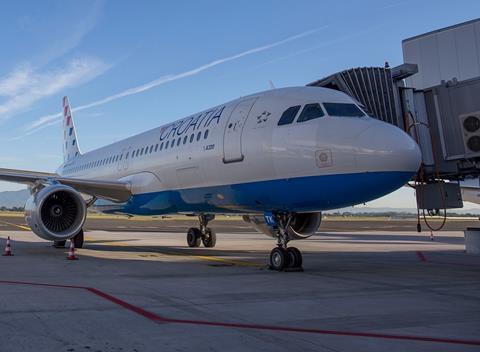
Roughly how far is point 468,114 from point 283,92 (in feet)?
13.1

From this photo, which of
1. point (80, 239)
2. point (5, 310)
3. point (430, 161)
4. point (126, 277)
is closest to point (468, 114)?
point (430, 161)

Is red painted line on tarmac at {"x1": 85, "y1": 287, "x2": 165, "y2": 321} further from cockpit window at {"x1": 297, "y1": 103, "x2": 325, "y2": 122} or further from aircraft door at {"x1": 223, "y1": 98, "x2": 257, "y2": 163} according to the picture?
cockpit window at {"x1": 297, "y1": 103, "x2": 325, "y2": 122}

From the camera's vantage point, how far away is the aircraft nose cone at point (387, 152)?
7945 mm

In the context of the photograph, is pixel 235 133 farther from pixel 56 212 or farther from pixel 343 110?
pixel 56 212

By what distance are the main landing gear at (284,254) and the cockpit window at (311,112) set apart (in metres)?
2.20

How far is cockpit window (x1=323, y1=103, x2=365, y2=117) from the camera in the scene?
8.98 m

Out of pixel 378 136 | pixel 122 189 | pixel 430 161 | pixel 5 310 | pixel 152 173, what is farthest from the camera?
pixel 122 189

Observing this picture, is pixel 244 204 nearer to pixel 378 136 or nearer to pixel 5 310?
pixel 378 136

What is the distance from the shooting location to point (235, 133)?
10.4m

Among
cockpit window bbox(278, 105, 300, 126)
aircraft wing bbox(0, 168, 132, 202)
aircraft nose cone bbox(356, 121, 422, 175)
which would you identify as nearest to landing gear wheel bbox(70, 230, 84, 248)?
aircraft wing bbox(0, 168, 132, 202)

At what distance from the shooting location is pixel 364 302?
6.61 meters

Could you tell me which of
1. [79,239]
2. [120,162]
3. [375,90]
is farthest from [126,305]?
[79,239]

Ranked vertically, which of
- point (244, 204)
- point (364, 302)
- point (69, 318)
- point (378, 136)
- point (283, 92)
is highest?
point (283, 92)

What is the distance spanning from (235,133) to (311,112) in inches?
75.4
